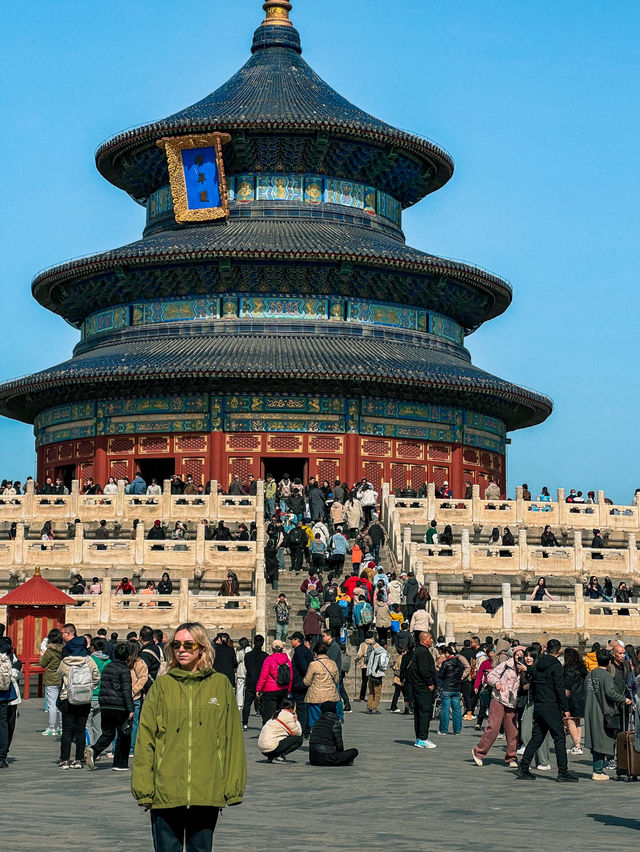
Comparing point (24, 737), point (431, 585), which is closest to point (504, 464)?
point (431, 585)

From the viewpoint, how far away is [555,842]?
12477 millimetres

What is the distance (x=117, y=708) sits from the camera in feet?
56.5

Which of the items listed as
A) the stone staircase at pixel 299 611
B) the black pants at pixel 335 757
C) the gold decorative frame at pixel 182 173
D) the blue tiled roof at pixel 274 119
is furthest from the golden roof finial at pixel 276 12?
the black pants at pixel 335 757

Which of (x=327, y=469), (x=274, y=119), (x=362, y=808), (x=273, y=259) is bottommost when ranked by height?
(x=362, y=808)

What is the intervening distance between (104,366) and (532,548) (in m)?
21.2

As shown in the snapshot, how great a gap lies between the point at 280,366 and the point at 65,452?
29.8 feet

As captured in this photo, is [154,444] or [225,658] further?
[154,444]

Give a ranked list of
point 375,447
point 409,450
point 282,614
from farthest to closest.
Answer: point 409,450 → point 375,447 → point 282,614

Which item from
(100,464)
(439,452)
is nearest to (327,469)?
(439,452)

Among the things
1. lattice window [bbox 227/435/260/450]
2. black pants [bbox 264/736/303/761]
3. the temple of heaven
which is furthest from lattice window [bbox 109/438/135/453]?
black pants [bbox 264/736/303/761]

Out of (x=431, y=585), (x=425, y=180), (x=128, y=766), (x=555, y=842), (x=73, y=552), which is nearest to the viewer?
(x=555, y=842)

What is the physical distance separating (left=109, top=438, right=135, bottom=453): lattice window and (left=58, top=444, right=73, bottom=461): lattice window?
217 centimetres

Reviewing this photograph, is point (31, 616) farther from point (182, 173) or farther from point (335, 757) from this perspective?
point (182, 173)

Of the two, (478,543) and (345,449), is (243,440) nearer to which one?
(345,449)
